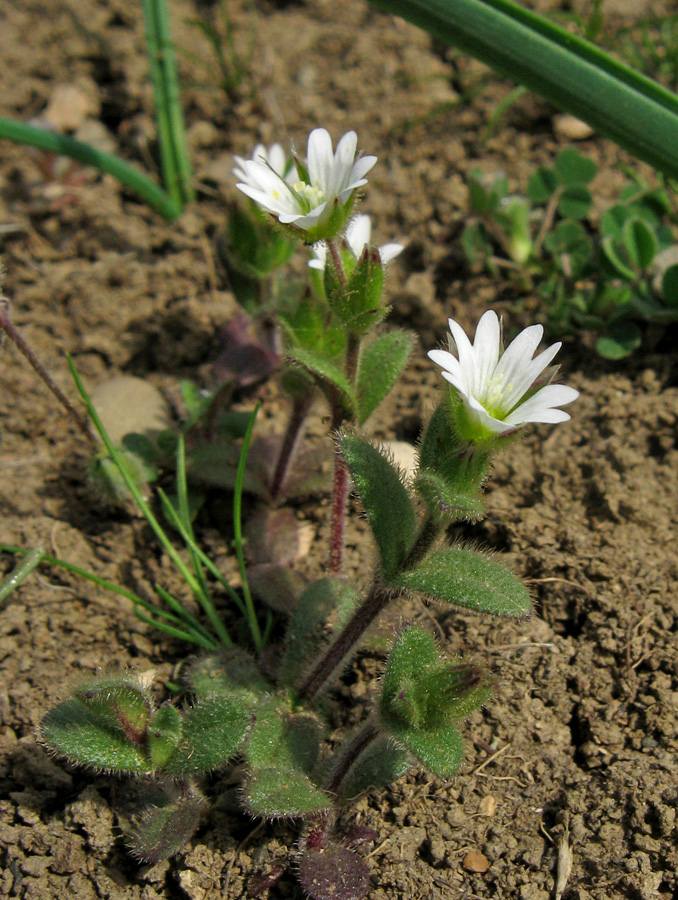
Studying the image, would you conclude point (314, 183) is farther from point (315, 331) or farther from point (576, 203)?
point (576, 203)

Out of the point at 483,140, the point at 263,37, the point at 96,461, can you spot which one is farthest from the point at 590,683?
the point at 263,37

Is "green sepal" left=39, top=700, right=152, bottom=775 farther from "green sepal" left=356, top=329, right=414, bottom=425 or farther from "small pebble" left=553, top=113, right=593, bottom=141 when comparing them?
"small pebble" left=553, top=113, right=593, bottom=141

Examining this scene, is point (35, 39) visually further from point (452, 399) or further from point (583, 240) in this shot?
point (452, 399)

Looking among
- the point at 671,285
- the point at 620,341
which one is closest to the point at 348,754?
the point at 620,341

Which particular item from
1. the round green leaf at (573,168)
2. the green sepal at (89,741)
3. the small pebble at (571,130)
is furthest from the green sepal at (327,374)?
the small pebble at (571,130)

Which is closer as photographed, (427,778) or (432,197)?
(427,778)

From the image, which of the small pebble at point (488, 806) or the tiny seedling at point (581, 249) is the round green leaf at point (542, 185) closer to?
the tiny seedling at point (581, 249)
